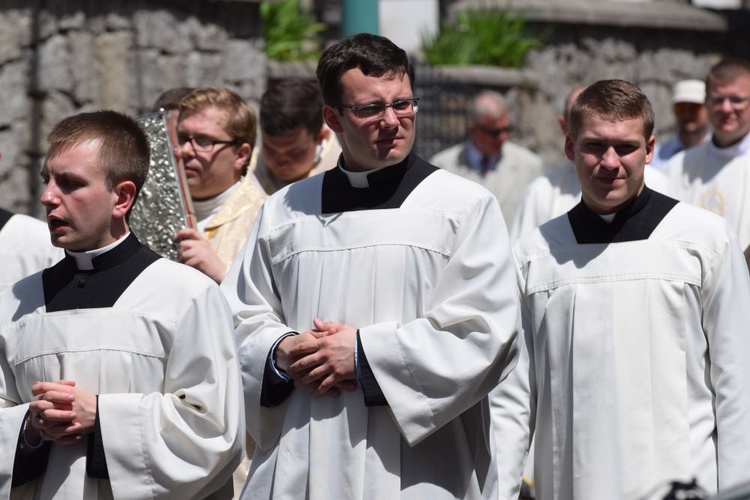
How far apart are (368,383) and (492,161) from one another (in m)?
6.47

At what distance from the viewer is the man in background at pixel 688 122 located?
32.4ft

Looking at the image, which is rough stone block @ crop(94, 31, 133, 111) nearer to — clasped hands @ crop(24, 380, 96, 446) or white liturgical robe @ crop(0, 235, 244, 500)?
white liturgical robe @ crop(0, 235, 244, 500)

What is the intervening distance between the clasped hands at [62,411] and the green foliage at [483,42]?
9825mm

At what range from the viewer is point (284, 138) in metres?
6.16

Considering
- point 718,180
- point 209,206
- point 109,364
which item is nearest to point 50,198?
point 109,364

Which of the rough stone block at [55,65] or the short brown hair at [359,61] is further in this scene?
the rough stone block at [55,65]

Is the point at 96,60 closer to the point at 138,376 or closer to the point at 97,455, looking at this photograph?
the point at 138,376

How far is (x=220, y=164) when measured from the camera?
590cm

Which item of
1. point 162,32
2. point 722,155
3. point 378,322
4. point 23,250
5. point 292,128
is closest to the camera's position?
point 378,322

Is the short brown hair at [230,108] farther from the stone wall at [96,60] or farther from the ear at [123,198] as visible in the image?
the stone wall at [96,60]

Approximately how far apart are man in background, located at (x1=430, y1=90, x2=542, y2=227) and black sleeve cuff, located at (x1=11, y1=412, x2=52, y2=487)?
6545 mm

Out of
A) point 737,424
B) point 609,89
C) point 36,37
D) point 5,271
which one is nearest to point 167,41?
point 36,37

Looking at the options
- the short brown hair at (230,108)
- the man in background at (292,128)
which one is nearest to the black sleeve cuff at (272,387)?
the short brown hair at (230,108)

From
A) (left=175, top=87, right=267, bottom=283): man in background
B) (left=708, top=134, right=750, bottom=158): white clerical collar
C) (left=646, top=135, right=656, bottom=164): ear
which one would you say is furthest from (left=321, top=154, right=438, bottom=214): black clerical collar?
(left=708, top=134, right=750, bottom=158): white clerical collar
